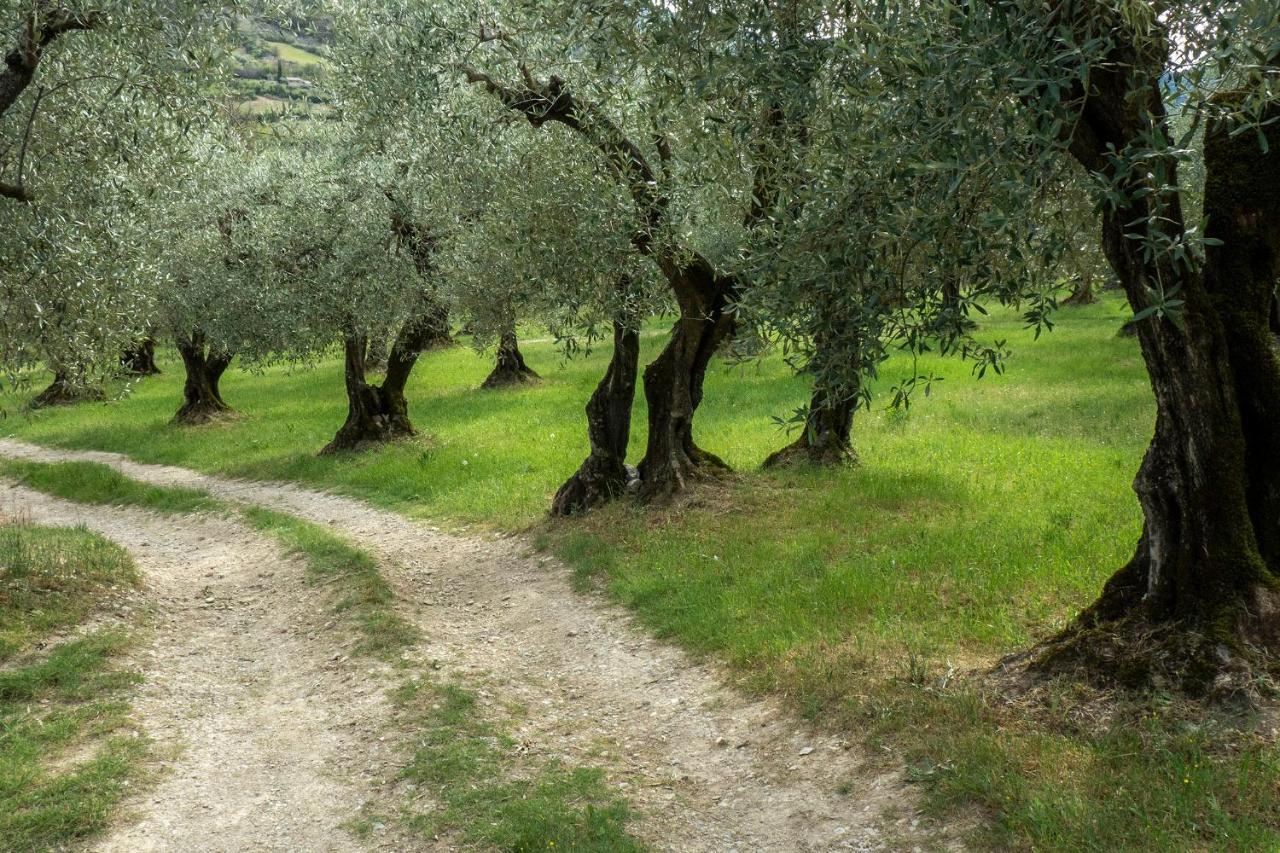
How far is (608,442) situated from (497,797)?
9824mm

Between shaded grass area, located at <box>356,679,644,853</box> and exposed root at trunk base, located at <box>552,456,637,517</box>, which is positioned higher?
exposed root at trunk base, located at <box>552,456,637,517</box>

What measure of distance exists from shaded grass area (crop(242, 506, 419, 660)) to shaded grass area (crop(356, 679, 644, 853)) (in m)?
2.37

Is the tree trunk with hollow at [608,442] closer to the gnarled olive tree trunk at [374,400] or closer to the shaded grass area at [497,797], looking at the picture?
the shaded grass area at [497,797]

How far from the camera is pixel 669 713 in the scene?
9.40 m

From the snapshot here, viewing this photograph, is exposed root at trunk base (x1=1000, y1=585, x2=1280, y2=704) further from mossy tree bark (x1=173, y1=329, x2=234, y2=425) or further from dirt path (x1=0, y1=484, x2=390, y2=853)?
mossy tree bark (x1=173, y1=329, x2=234, y2=425)

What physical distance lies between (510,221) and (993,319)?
Result: 3557cm

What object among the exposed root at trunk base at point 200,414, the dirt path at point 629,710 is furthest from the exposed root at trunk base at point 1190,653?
the exposed root at trunk base at point 200,414

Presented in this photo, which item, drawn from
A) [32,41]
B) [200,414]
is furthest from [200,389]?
[32,41]

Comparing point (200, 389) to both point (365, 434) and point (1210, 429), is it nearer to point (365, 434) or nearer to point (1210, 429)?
point (365, 434)

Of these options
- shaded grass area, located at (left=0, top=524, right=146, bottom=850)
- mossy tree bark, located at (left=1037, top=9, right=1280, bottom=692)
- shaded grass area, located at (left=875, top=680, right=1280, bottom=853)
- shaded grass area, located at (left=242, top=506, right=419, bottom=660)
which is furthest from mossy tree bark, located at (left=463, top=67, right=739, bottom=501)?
shaded grass area, located at (left=0, top=524, right=146, bottom=850)

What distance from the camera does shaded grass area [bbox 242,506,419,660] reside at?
37.8 ft

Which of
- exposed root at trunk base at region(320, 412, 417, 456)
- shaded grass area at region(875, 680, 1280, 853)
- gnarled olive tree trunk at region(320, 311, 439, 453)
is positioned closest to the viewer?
shaded grass area at region(875, 680, 1280, 853)

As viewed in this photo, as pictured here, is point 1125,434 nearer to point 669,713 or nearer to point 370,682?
point 669,713

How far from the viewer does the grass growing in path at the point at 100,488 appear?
2141 centimetres
